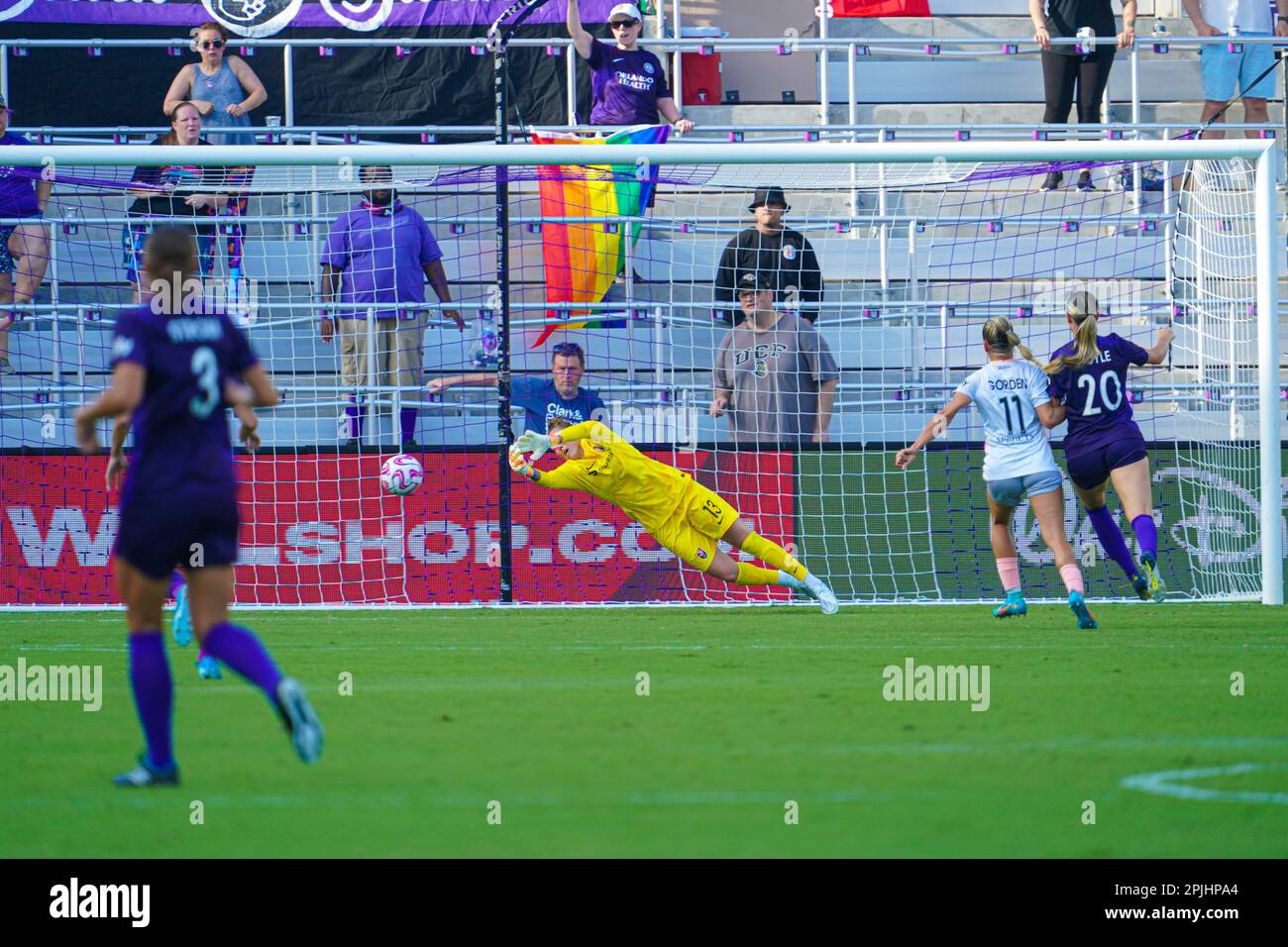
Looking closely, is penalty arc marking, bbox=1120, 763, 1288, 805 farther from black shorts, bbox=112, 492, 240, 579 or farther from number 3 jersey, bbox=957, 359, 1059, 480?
number 3 jersey, bbox=957, 359, 1059, 480

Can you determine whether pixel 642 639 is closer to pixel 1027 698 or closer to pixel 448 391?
pixel 1027 698

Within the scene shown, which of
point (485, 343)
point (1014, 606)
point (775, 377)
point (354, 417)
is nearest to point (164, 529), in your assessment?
point (1014, 606)

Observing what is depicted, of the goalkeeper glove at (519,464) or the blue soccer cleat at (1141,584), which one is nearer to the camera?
the blue soccer cleat at (1141,584)

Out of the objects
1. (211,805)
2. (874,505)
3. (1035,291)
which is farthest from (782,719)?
(1035,291)

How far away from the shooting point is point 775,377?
13.0 metres

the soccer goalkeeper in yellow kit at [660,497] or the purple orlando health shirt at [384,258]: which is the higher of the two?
the purple orlando health shirt at [384,258]

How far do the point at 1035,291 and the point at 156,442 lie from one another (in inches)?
449

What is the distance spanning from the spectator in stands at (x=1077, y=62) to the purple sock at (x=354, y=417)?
7043 millimetres

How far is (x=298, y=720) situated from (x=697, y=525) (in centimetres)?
661

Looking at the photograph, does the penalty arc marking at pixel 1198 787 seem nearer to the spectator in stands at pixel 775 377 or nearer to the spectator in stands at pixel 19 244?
the spectator in stands at pixel 775 377

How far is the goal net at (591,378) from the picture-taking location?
12273mm
